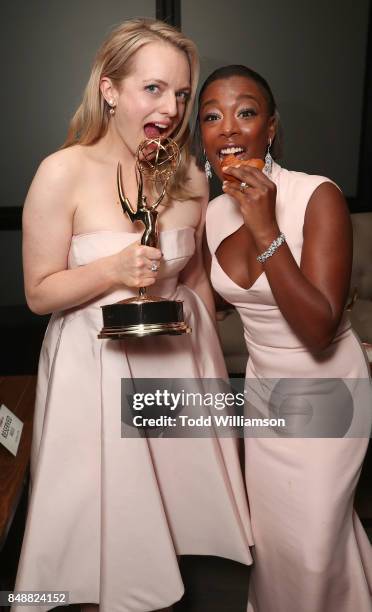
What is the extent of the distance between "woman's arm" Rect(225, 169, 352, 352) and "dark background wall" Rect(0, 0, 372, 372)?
322cm

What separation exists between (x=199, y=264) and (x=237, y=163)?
0.45 metres

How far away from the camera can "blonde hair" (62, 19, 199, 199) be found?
1671 millimetres

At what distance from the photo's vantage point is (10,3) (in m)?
4.48

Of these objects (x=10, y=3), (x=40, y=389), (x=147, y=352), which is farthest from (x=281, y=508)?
(x=10, y=3)

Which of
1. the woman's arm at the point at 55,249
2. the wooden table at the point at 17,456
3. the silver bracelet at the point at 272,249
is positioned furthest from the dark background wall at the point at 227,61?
the silver bracelet at the point at 272,249

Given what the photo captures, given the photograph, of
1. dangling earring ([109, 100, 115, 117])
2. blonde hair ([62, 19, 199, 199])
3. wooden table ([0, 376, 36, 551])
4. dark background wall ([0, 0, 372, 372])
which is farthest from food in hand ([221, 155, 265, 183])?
dark background wall ([0, 0, 372, 372])

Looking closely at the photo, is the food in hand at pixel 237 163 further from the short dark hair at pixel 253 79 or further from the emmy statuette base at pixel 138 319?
the emmy statuette base at pixel 138 319

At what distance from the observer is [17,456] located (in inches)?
84.4

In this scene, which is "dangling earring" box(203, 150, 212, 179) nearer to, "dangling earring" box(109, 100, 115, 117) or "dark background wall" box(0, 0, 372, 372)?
"dangling earring" box(109, 100, 115, 117)

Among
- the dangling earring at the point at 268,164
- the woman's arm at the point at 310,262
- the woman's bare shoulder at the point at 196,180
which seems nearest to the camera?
the woman's arm at the point at 310,262

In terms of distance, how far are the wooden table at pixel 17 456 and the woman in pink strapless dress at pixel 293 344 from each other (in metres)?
0.70

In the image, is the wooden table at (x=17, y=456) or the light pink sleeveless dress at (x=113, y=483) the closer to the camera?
the light pink sleeveless dress at (x=113, y=483)

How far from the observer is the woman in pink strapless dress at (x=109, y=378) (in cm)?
165

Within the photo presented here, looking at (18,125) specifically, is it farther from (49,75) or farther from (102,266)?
(102,266)
